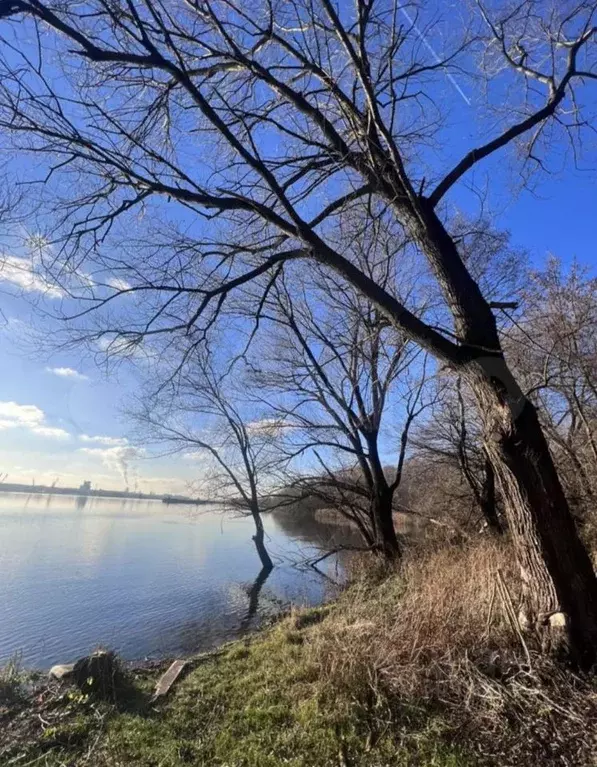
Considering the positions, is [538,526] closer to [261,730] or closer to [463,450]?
[261,730]

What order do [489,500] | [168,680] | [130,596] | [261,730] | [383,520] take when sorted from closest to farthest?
[261,730] < [168,680] < [383,520] < [489,500] < [130,596]

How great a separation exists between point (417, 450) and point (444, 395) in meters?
2.34

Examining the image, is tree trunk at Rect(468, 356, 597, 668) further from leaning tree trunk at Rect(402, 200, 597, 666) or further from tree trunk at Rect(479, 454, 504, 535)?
tree trunk at Rect(479, 454, 504, 535)

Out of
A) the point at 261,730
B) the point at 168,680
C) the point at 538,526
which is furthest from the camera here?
the point at 168,680

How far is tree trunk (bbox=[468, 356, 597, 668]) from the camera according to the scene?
357cm

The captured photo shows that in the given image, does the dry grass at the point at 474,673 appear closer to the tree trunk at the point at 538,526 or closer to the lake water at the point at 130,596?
the tree trunk at the point at 538,526

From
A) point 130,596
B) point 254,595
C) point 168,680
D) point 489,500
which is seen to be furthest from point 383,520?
point 130,596

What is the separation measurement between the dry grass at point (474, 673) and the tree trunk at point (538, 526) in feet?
0.79

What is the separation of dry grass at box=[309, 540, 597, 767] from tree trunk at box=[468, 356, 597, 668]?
24cm

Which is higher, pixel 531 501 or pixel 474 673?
pixel 531 501

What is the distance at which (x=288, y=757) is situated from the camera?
3191 millimetres

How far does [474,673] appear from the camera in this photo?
3.61m

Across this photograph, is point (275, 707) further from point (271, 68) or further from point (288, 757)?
point (271, 68)

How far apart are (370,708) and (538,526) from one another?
79.2 inches
